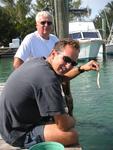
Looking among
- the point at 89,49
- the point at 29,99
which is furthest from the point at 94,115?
the point at 89,49

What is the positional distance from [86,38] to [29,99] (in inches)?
1157

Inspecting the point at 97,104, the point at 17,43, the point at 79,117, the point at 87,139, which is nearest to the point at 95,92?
the point at 97,104

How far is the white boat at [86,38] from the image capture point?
31.7 metres

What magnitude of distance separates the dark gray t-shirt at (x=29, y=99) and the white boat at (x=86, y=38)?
26.4 meters

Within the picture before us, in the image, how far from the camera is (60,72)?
3.90m

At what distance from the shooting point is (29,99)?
4.00 metres

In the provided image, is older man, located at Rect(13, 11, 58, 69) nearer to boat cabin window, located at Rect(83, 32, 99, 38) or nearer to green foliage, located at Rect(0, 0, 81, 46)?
boat cabin window, located at Rect(83, 32, 99, 38)

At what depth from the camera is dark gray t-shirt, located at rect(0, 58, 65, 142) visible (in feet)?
12.4

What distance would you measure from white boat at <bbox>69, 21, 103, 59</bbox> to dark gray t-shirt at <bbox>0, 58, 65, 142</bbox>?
2639cm

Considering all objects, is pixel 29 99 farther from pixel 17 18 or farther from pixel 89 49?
pixel 17 18

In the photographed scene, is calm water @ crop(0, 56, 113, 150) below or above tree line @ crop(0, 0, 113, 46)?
above

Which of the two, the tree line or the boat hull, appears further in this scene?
the tree line

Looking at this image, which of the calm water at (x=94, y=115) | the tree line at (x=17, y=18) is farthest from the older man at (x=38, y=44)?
the tree line at (x=17, y=18)

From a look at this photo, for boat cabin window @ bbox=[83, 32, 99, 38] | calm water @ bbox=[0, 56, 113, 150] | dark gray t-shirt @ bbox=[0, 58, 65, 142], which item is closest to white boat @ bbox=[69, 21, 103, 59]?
boat cabin window @ bbox=[83, 32, 99, 38]
